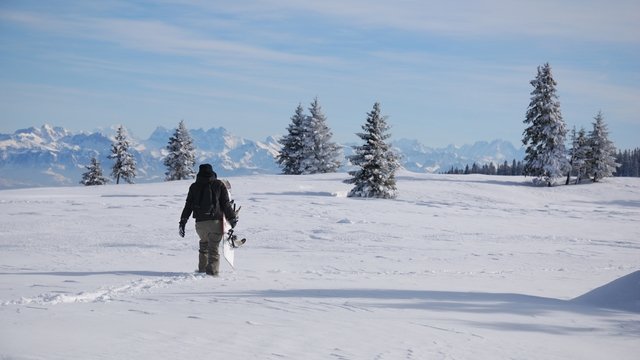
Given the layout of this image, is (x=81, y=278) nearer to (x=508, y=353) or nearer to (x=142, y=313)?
(x=142, y=313)

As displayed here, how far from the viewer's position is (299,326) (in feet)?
20.0

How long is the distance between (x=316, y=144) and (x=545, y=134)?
21319 millimetres

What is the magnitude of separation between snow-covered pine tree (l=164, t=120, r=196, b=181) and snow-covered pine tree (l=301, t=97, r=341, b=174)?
12.5 metres

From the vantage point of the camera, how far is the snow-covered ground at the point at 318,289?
543 centimetres

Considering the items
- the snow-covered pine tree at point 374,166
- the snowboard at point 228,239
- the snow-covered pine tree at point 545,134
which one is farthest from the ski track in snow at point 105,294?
the snow-covered pine tree at point 545,134

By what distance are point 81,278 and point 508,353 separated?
7.19m

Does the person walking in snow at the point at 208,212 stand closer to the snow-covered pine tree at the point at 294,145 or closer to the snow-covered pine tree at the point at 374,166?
the snow-covered pine tree at the point at 374,166

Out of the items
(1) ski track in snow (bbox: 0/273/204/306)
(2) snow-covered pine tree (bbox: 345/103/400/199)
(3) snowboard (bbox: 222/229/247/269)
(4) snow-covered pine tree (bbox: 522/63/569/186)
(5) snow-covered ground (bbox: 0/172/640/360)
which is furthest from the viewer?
(4) snow-covered pine tree (bbox: 522/63/569/186)

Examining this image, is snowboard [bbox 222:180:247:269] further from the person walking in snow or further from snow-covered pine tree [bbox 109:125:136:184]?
snow-covered pine tree [bbox 109:125:136:184]

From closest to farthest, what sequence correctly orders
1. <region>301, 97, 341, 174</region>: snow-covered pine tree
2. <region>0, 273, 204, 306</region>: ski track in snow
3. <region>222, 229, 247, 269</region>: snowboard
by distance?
<region>0, 273, 204, 306</region>: ski track in snow, <region>222, 229, 247, 269</region>: snowboard, <region>301, 97, 341, 174</region>: snow-covered pine tree

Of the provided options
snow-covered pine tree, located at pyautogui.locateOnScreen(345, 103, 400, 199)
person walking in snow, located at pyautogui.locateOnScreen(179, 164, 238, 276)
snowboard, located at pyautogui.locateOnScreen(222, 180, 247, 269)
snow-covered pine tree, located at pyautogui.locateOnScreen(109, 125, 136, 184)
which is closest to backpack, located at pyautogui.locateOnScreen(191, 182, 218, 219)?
person walking in snow, located at pyautogui.locateOnScreen(179, 164, 238, 276)

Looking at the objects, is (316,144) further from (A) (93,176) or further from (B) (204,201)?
(B) (204,201)

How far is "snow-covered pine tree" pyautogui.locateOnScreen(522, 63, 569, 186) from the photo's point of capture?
47.9 meters

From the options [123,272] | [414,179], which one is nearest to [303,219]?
[123,272]
